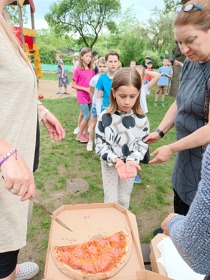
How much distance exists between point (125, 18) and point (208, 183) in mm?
50166

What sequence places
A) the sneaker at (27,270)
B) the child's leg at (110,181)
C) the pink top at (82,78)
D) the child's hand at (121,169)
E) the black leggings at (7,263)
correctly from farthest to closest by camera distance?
the pink top at (82,78), the child's leg at (110,181), the sneaker at (27,270), the child's hand at (121,169), the black leggings at (7,263)

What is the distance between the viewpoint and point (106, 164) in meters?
2.27

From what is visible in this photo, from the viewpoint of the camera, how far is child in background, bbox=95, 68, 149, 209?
2166 millimetres

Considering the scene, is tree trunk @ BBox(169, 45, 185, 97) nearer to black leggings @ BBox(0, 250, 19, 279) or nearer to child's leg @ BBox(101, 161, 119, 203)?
child's leg @ BBox(101, 161, 119, 203)

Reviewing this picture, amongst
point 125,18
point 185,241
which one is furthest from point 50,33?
point 185,241

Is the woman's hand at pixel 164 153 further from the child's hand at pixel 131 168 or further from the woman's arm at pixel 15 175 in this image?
the woman's arm at pixel 15 175

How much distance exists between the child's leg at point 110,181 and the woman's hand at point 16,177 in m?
1.44

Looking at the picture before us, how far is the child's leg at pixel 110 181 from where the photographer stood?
2.30m

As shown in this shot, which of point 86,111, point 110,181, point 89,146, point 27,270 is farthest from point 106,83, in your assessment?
point 27,270

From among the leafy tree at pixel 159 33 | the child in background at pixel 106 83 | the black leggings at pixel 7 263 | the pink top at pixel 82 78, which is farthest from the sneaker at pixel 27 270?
the leafy tree at pixel 159 33

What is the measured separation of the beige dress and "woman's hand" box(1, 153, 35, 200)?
1.34 ft

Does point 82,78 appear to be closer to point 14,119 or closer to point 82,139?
point 82,139

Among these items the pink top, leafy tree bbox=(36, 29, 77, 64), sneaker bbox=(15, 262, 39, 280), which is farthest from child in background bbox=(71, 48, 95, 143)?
leafy tree bbox=(36, 29, 77, 64)

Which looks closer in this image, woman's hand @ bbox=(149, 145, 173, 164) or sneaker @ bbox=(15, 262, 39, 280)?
woman's hand @ bbox=(149, 145, 173, 164)
